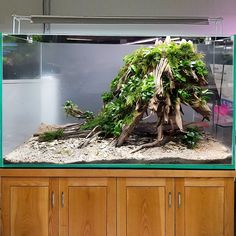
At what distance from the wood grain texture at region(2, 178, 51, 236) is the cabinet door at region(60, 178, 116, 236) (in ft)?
0.38

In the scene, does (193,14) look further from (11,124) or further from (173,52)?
(11,124)

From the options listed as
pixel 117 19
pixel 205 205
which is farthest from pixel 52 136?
pixel 205 205

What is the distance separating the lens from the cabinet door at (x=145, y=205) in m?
2.83

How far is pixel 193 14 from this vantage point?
12.3ft

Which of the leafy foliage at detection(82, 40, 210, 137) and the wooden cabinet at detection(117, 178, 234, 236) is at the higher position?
the leafy foliage at detection(82, 40, 210, 137)

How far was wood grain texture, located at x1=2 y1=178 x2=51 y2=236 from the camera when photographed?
2.84 m

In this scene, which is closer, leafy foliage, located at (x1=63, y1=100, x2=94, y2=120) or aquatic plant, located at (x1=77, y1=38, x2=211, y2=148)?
aquatic plant, located at (x1=77, y1=38, x2=211, y2=148)

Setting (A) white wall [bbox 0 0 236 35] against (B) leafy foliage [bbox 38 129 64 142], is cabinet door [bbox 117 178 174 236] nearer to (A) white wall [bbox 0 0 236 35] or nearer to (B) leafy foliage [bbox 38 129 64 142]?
(B) leafy foliage [bbox 38 129 64 142]

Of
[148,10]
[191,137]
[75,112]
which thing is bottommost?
[191,137]

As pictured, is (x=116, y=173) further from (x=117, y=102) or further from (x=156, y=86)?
(x=156, y=86)

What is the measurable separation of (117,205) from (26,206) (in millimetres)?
591

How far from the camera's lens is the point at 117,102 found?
112 inches

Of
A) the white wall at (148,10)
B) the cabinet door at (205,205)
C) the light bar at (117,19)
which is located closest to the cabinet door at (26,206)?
the cabinet door at (205,205)

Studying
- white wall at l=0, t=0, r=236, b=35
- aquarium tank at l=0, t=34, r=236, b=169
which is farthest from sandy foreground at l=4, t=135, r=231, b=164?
white wall at l=0, t=0, r=236, b=35
